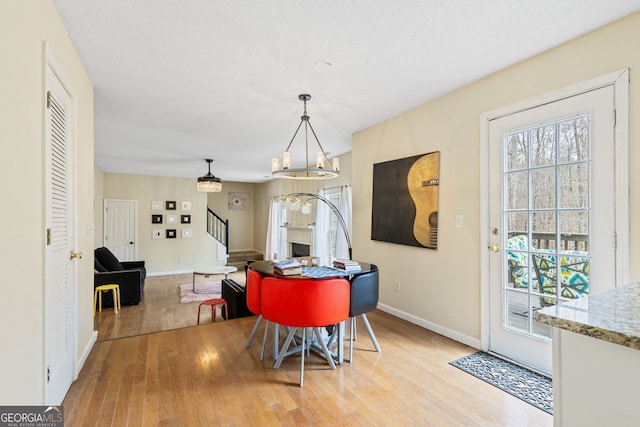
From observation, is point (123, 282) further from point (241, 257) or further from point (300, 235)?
point (241, 257)

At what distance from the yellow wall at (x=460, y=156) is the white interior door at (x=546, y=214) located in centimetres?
14

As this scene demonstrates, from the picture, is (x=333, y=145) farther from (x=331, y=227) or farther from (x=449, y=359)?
(x=449, y=359)

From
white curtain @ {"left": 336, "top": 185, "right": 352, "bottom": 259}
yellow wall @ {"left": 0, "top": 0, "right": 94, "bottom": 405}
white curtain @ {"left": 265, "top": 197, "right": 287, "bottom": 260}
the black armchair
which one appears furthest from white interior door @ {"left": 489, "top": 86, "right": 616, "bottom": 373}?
white curtain @ {"left": 265, "top": 197, "right": 287, "bottom": 260}

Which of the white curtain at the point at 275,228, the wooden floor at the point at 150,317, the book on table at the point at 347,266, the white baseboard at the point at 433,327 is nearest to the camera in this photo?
the book on table at the point at 347,266

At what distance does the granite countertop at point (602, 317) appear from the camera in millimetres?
759

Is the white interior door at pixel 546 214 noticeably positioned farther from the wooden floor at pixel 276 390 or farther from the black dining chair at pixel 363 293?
the black dining chair at pixel 363 293

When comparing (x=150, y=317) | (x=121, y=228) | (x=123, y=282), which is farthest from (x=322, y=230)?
(x=121, y=228)

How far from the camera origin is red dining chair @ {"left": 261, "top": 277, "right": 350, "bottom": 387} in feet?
7.42

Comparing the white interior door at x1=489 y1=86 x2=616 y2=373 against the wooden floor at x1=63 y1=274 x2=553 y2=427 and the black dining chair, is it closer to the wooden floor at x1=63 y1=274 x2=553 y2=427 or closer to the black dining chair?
the wooden floor at x1=63 y1=274 x2=553 y2=427

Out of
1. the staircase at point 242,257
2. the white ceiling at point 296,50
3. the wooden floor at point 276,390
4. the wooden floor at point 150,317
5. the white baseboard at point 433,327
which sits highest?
Result: the white ceiling at point 296,50

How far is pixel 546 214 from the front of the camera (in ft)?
7.79

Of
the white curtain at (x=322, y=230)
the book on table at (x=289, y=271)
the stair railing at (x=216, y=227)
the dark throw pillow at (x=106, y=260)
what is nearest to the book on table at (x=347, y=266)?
the book on table at (x=289, y=271)

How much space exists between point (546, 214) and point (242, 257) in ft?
27.4

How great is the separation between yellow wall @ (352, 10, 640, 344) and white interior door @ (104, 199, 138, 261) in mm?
6197
